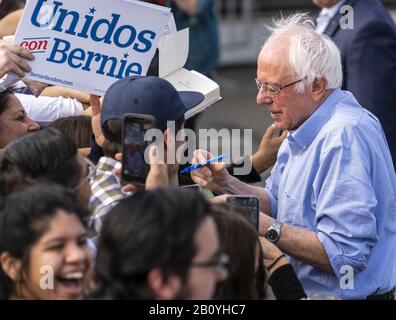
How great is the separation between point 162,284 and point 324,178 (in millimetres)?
1647

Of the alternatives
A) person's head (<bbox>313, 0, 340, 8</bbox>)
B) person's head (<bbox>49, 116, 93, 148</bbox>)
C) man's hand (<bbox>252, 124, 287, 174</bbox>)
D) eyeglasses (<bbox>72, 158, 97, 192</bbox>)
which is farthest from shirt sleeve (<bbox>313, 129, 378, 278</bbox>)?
person's head (<bbox>313, 0, 340, 8</bbox>)

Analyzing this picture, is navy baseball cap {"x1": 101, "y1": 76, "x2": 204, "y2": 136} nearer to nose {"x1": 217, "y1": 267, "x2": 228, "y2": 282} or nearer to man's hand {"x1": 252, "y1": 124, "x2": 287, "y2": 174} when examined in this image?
nose {"x1": 217, "y1": 267, "x2": 228, "y2": 282}

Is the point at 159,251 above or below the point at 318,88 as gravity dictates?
below

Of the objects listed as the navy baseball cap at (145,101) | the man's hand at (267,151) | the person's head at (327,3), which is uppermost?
the person's head at (327,3)

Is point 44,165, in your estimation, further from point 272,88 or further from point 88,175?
point 272,88

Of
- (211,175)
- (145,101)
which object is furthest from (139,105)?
(211,175)

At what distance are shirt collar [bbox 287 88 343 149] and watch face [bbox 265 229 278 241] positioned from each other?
43 cm

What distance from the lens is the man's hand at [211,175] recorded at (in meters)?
4.61

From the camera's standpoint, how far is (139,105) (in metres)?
4.22

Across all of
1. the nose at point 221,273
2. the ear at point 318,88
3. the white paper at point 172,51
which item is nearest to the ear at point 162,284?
the nose at point 221,273

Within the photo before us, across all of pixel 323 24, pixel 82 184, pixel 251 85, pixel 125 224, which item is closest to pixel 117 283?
pixel 125 224

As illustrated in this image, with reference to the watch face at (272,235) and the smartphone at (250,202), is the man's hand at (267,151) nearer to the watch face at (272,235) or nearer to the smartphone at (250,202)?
the watch face at (272,235)

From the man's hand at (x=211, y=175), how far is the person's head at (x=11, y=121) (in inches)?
32.2

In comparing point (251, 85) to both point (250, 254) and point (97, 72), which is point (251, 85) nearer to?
point (97, 72)
